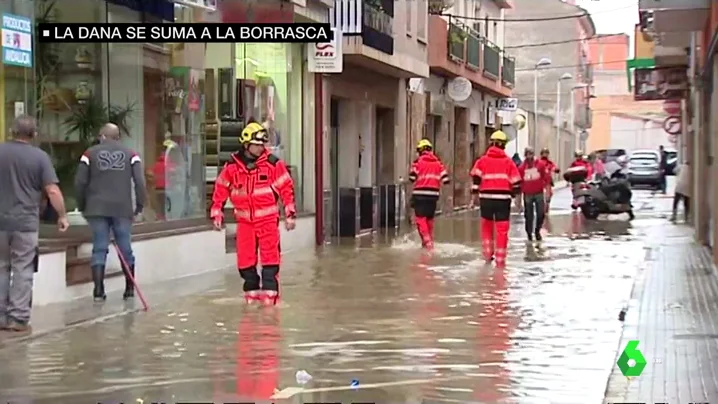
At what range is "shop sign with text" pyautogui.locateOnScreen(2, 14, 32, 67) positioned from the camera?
13.2 m

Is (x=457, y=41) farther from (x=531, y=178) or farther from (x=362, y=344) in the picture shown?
(x=362, y=344)

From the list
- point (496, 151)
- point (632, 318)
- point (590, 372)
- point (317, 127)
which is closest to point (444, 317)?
point (632, 318)

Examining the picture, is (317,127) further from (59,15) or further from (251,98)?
(59,15)

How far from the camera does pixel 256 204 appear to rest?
12383 mm

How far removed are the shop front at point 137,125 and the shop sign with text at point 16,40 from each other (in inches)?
16.8

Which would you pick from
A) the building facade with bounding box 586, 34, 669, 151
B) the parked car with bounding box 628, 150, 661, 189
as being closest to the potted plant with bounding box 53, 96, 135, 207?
the parked car with bounding box 628, 150, 661, 189

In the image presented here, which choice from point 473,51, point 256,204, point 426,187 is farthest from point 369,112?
point 256,204

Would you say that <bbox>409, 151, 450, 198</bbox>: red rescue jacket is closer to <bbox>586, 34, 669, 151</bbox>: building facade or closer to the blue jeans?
the blue jeans

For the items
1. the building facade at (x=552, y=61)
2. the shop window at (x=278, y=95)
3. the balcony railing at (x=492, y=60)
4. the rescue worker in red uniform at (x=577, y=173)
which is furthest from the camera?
the building facade at (x=552, y=61)

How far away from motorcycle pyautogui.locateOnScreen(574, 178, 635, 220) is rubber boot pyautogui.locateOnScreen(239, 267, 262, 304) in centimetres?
1984

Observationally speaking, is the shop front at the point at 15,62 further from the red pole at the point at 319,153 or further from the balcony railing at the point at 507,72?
the balcony railing at the point at 507,72

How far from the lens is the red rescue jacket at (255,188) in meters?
12.4

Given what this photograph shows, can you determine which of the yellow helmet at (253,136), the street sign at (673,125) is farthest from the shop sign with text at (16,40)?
the street sign at (673,125)

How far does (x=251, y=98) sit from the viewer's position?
20.3 meters
